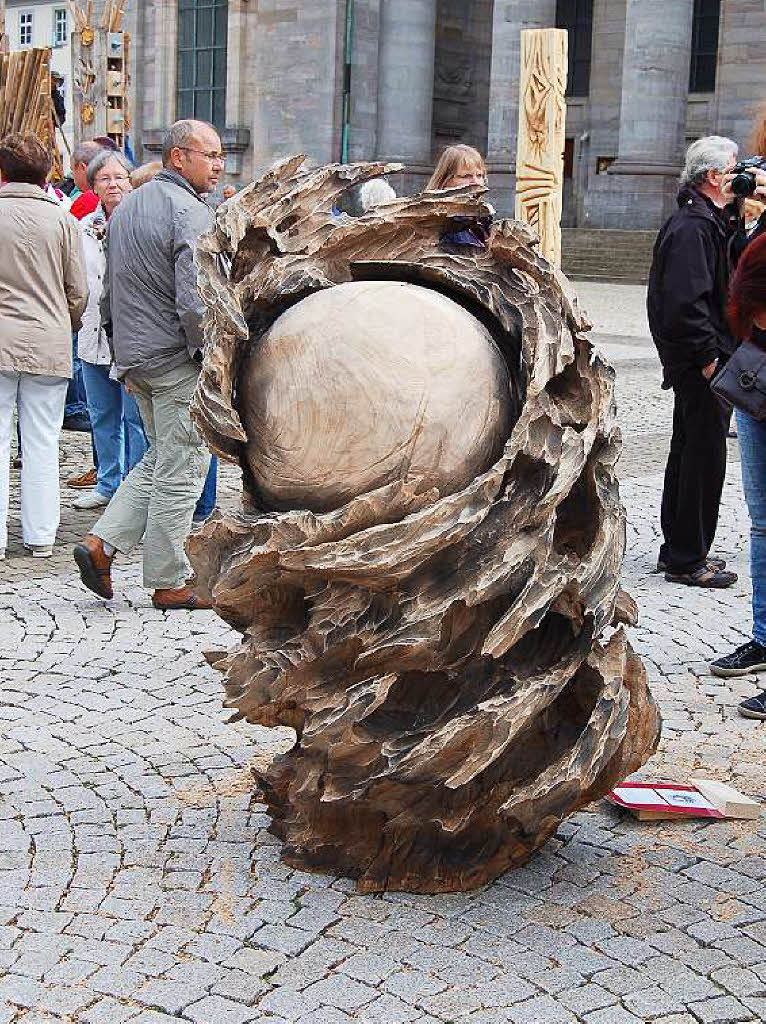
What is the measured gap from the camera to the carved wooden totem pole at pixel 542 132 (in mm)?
10984

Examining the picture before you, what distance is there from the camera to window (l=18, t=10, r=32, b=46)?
63.8 meters

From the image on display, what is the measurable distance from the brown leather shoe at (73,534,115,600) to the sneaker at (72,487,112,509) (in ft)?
7.04

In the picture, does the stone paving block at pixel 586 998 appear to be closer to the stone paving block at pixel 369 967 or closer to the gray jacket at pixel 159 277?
the stone paving block at pixel 369 967

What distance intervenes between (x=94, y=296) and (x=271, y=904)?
5.85 metres

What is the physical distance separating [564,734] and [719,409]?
3932 millimetres

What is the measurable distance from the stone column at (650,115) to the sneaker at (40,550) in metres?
23.5

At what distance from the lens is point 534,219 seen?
11109 mm

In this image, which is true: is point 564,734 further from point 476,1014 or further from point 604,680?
point 476,1014

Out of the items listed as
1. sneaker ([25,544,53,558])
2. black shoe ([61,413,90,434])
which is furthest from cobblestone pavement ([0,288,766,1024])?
black shoe ([61,413,90,434])

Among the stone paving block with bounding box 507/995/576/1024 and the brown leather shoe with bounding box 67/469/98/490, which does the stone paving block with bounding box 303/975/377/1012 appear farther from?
the brown leather shoe with bounding box 67/469/98/490

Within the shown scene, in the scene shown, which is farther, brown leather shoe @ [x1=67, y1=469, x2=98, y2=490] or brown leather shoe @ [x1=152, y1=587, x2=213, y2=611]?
brown leather shoe @ [x1=67, y1=469, x2=98, y2=490]

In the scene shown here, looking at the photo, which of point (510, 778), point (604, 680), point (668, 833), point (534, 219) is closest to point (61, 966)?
point (510, 778)

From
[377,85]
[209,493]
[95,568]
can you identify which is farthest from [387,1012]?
[377,85]

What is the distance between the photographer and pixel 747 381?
5355 millimetres
